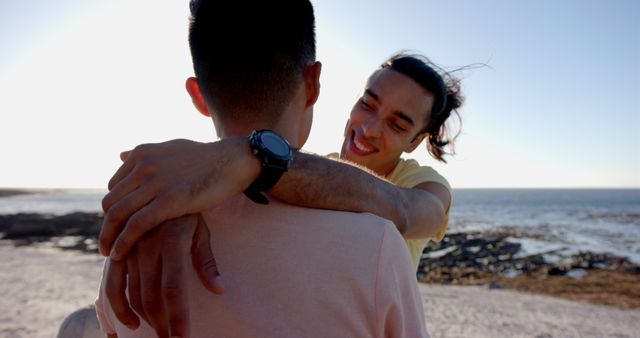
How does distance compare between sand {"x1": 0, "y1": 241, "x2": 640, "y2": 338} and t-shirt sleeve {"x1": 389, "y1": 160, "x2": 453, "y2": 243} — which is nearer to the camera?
t-shirt sleeve {"x1": 389, "y1": 160, "x2": 453, "y2": 243}

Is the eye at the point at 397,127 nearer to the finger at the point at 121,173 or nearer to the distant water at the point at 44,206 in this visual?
the finger at the point at 121,173

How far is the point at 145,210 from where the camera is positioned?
1.28 metres

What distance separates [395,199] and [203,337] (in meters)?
0.90

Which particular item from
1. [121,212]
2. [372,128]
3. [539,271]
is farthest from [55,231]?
[121,212]

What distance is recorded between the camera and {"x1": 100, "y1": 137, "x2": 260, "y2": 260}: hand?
→ 4.27 ft

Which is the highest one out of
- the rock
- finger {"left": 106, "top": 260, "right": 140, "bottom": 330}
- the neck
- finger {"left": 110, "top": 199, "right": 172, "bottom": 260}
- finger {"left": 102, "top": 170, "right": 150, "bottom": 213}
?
the neck

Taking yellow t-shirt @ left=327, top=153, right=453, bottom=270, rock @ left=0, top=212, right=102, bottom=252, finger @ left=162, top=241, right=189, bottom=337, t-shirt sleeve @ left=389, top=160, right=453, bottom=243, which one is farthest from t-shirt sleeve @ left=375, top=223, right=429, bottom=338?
rock @ left=0, top=212, right=102, bottom=252

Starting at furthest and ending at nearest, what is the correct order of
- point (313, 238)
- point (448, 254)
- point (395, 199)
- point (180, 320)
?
point (448, 254)
point (395, 199)
point (313, 238)
point (180, 320)

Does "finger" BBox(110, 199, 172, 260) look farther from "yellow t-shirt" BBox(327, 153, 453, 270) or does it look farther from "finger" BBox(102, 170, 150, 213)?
"yellow t-shirt" BBox(327, 153, 453, 270)

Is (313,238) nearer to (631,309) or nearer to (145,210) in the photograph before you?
(145,210)

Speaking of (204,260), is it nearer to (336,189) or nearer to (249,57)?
(336,189)

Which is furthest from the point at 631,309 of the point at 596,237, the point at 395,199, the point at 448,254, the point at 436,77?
the point at 596,237

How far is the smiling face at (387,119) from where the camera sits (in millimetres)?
3578

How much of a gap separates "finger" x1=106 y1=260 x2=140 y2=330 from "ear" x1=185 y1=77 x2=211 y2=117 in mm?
617
